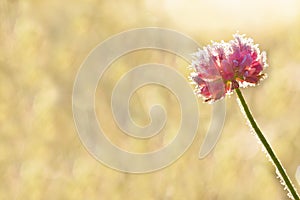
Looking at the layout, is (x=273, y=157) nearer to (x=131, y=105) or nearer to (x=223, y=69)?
(x=223, y=69)

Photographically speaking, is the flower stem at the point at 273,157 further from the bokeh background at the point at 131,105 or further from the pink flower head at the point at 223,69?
the bokeh background at the point at 131,105

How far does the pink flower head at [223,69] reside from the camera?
42 centimetres

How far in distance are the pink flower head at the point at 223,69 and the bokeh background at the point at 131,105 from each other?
0.48m

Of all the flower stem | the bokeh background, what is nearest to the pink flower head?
the flower stem

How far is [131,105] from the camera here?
3.26ft

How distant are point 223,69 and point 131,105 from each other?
574 millimetres

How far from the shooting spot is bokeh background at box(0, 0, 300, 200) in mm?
920

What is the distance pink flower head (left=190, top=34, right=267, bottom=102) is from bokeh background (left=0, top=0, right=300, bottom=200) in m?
0.48

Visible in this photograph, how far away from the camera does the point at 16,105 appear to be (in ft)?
3.24

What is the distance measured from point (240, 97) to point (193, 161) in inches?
→ 21.9

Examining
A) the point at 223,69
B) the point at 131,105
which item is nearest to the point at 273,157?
the point at 223,69

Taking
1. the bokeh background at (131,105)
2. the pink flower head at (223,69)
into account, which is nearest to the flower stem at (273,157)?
the pink flower head at (223,69)

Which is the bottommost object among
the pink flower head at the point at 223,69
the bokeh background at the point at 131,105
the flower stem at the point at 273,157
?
the flower stem at the point at 273,157

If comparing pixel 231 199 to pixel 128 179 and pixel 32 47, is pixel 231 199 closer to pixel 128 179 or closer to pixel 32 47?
pixel 128 179
